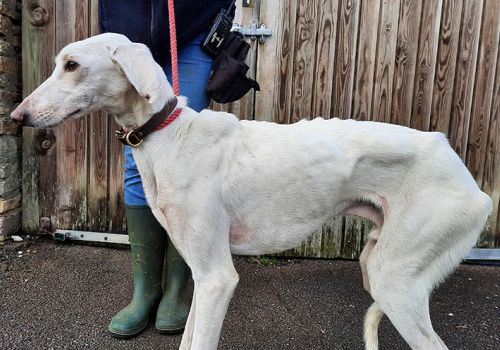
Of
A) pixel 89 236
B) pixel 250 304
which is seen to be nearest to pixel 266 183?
pixel 250 304

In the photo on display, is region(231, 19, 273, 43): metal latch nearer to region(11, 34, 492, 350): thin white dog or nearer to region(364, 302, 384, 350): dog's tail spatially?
region(11, 34, 492, 350): thin white dog

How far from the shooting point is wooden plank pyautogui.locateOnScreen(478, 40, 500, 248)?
356 centimetres

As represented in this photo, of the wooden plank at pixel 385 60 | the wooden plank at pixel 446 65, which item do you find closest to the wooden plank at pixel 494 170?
the wooden plank at pixel 446 65

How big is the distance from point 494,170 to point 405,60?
3.68ft

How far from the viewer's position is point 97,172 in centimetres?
368

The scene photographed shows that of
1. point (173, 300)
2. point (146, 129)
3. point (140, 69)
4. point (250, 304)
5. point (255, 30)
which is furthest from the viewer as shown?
point (255, 30)

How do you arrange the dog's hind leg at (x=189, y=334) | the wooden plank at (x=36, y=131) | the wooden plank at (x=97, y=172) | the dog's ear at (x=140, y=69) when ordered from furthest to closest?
the wooden plank at (x=97, y=172) → the wooden plank at (x=36, y=131) → the dog's hind leg at (x=189, y=334) → the dog's ear at (x=140, y=69)

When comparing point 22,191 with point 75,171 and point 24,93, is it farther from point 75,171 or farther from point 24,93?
point 24,93

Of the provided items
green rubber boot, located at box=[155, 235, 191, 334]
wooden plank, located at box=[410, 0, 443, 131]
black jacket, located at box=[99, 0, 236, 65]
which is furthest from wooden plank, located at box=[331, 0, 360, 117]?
green rubber boot, located at box=[155, 235, 191, 334]

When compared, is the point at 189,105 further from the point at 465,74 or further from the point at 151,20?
the point at 465,74

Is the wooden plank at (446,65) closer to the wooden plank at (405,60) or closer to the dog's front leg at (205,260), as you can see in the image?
the wooden plank at (405,60)

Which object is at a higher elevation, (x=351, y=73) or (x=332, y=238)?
(x=351, y=73)

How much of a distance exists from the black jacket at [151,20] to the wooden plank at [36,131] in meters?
1.44

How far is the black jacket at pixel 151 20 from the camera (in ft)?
7.38
